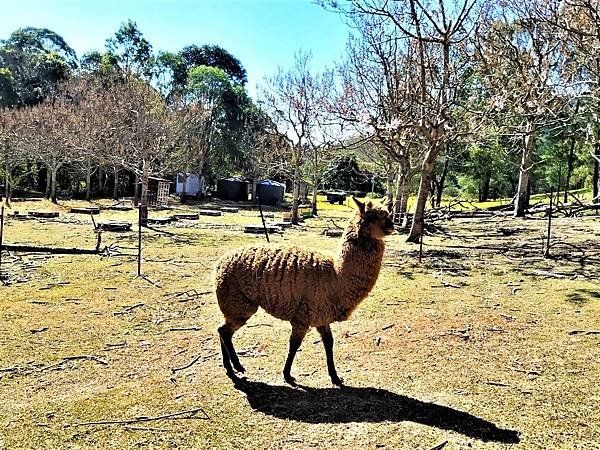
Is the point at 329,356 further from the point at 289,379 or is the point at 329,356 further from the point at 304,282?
the point at 304,282

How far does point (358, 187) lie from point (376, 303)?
47441 mm

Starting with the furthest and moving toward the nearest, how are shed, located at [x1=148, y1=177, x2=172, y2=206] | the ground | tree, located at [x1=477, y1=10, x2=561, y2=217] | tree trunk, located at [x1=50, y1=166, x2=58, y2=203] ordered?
shed, located at [x1=148, y1=177, x2=172, y2=206], tree trunk, located at [x1=50, y1=166, x2=58, y2=203], tree, located at [x1=477, y1=10, x2=561, y2=217], the ground

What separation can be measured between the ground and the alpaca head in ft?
5.73

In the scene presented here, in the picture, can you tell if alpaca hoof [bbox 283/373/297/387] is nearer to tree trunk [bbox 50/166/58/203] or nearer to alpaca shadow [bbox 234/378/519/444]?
alpaca shadow [bbox 234/378/519/444]

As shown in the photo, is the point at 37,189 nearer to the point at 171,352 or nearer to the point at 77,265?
the point at 77,265

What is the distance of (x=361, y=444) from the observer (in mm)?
4312

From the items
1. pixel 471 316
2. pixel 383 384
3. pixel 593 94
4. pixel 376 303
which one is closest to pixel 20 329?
pixel 383 384

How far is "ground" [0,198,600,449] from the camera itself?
4.52 metres

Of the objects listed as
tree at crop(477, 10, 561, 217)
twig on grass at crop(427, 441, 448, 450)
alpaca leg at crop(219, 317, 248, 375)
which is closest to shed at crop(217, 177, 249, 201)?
tree at crop(477, 10, 561, 217)

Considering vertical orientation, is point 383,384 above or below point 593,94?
below

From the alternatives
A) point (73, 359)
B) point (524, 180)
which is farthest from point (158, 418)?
point (524, 180)

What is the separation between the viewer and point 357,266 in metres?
5.43

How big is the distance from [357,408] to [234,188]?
4805 cm

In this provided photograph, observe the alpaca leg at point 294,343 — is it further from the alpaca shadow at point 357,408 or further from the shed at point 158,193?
the shed at point 158,193
